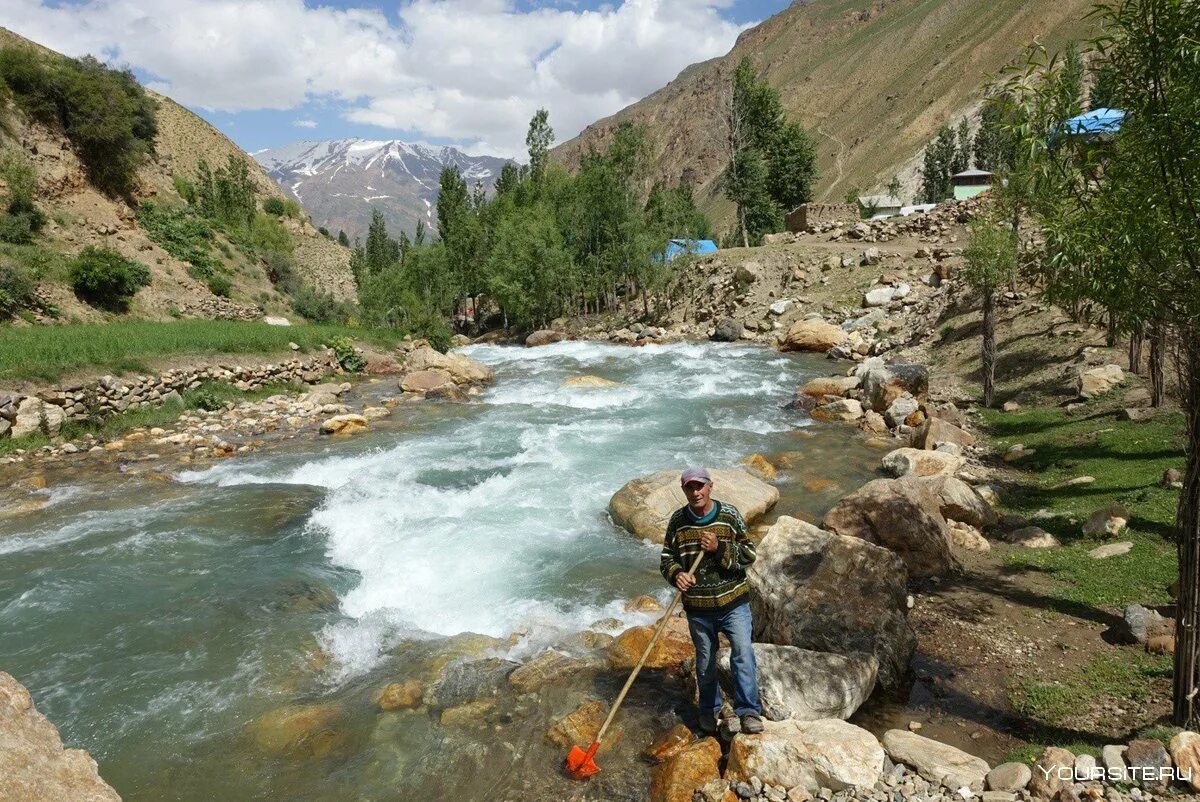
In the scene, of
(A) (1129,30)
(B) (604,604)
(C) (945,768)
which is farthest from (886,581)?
(A) (1129,30)

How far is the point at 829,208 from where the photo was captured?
171 feet

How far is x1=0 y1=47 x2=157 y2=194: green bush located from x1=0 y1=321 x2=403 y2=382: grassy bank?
1976 cm

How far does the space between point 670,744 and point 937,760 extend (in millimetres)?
2382

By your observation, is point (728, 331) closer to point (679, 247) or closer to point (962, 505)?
point (679, 247)

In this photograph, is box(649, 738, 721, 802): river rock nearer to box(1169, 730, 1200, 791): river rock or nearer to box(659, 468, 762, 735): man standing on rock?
box(659, 468, 762, 735): man standing on rock

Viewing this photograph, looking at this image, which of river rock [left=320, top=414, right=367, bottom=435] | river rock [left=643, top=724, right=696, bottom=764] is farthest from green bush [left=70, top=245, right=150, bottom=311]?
river rock [left=643, top=724, right=696, bottom=764]

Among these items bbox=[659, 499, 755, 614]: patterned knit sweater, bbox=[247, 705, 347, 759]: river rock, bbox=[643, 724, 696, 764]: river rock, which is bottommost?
bbox=[643, 724, 696, 764]: river rock

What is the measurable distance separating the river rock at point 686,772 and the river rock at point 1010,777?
215cm

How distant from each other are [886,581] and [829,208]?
50413 mm

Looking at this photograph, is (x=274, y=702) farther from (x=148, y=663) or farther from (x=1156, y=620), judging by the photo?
(x=1156, y=620)

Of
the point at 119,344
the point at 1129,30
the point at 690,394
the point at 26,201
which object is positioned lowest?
the point at 690,394

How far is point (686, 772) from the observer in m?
5.69

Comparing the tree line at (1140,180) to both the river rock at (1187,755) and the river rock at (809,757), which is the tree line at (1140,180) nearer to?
the river rock at (1187,755)

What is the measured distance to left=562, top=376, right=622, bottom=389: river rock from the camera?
27.2 meters
